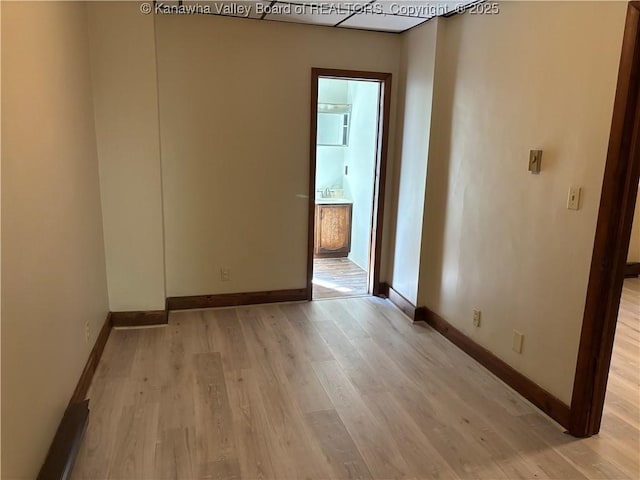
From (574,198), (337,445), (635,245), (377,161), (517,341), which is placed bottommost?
(337,445)

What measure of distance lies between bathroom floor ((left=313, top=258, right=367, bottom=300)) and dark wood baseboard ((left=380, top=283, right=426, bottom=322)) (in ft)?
0.80

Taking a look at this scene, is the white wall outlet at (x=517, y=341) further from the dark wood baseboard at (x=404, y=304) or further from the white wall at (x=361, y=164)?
the white wall at (x=361, y=164)

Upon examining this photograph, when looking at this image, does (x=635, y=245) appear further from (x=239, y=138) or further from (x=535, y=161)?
(x=239, y=138)

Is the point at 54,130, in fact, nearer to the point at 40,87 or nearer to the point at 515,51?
the point at 40,87

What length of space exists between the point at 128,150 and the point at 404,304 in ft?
8.50

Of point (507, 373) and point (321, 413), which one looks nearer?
point (321, 413)

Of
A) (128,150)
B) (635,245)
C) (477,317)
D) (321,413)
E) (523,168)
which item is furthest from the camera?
(635,245)

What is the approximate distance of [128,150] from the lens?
3400 millimetres

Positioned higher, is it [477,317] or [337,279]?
[477,317]

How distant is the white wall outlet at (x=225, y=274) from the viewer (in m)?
4.11

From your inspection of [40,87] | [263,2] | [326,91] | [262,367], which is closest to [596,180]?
[262,367]

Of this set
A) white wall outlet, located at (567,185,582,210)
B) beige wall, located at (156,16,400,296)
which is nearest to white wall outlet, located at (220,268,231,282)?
beige wall, located at (156,16,400,296)

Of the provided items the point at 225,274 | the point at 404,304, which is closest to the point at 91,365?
the point at 225,274

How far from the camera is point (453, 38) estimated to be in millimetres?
3430
